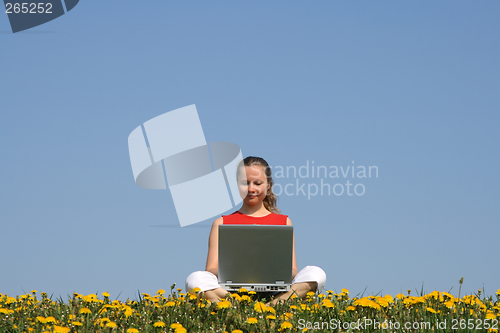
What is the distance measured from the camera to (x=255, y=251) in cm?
618

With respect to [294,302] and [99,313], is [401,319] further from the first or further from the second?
[99,313]

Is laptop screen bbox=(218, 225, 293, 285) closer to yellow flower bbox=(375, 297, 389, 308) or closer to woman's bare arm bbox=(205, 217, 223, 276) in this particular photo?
woman's bare arm bbox=(205, 217, 223, 276)

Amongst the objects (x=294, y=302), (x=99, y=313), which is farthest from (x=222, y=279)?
(x=99, y=313)

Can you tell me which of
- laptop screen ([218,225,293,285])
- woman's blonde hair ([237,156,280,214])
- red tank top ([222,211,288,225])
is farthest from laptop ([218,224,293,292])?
woman's blonde hair ([237,156,280,214])

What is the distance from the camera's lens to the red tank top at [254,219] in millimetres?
7527

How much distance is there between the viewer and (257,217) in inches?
299

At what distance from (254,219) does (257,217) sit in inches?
2.3

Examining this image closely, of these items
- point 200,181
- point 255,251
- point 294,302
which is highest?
point 200,181

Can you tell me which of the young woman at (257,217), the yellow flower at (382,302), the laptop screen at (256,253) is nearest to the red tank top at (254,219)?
the young woman at (257,217)

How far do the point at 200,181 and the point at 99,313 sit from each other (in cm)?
353

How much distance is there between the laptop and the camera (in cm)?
615

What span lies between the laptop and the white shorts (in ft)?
0.63

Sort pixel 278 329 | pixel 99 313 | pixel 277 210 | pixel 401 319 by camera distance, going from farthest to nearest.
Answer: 1. pixel 277 210
2. pixel 99 313
3. pixel 401 319
4. pixel 278 329

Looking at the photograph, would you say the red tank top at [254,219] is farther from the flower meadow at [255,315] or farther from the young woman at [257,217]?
the flower meadow at [255,315]
